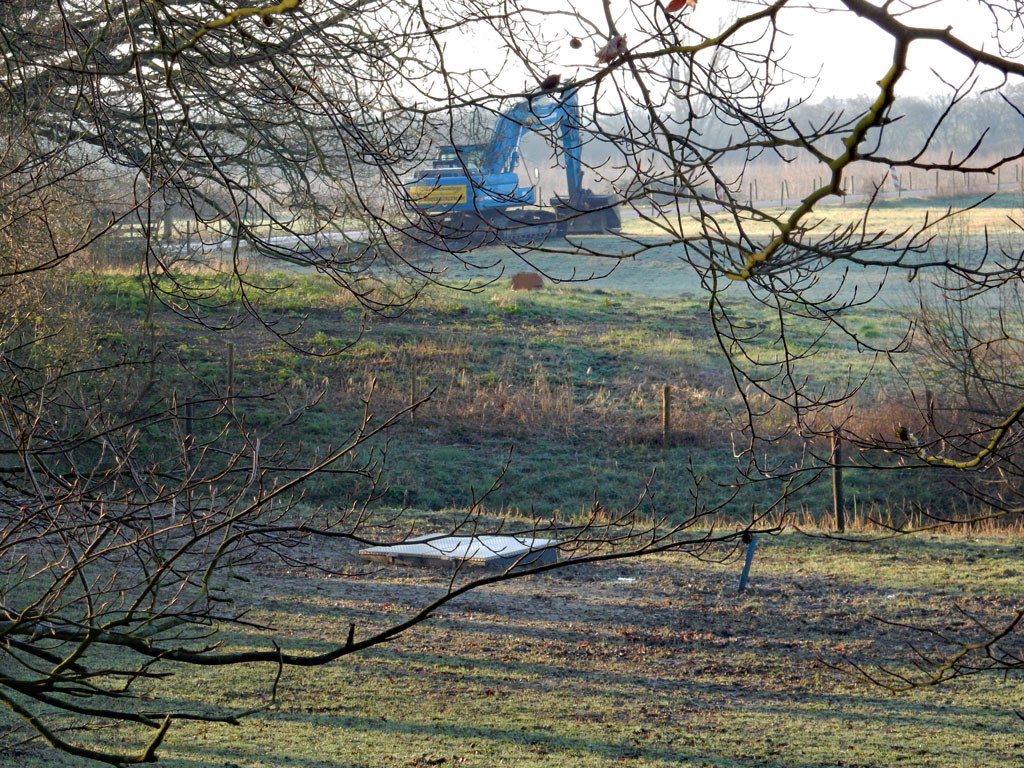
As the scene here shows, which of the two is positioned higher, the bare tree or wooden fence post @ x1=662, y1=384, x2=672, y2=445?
the bare tree

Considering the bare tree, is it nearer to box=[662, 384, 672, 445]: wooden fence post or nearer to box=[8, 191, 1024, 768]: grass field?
box=[8, 191, 1024, 768]: grass field

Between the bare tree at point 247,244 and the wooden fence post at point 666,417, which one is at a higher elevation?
the bare tree at point 247,244

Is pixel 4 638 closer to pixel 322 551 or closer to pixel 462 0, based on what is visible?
pixel 462 0

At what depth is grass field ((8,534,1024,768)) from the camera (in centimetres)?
696

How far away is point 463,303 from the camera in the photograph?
27906 mm

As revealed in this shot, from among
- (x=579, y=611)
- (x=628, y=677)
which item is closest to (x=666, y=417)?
(x=579, y=611)

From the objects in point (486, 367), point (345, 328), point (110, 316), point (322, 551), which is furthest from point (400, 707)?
point (345, 328)

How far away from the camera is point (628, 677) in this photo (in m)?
8.71

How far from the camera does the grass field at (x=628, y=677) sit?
696cm

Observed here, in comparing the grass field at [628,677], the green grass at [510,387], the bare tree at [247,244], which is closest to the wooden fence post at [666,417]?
the green grass at [510,387]

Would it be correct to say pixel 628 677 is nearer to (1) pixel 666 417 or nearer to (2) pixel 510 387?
(1) pixel 666 417

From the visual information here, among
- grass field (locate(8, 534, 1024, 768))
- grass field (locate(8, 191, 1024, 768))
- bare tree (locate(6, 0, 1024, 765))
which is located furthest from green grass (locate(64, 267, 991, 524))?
grass field (locate(8, 534, 1024, 768))

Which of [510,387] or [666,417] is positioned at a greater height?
[510,387]

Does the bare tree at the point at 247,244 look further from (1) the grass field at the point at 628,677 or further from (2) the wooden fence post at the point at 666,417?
(2) the wooden fence post at the point at 666,417
